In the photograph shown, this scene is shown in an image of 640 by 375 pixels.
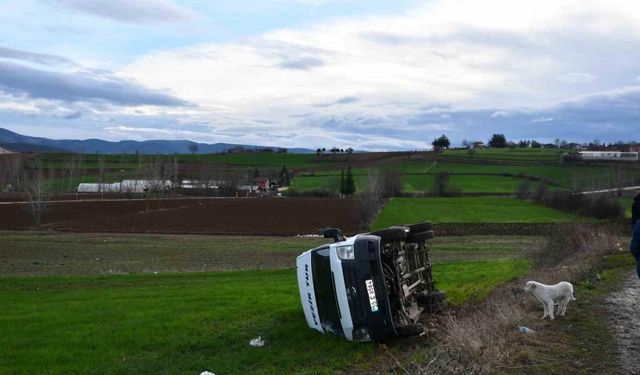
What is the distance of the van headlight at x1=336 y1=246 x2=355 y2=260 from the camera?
962 cm

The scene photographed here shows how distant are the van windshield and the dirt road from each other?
14.3 ft

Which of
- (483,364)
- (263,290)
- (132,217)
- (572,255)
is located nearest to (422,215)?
(132,217)

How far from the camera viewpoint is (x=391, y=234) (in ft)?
34.4

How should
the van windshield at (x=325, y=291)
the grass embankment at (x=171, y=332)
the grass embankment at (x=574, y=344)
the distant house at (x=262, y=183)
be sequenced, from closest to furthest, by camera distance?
1. the grass embankment at (x=574, y=344)
2. the grass embankment at (x=171, y=332)
3. the van windshield at (x=325, y=291)
4. the distant house at (x=262, y=183)

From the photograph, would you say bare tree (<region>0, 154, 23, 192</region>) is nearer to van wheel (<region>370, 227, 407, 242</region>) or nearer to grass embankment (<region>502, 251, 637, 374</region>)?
van wheel (<region>370, 227, 407, 242</region>)

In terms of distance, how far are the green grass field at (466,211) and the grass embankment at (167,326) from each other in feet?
139

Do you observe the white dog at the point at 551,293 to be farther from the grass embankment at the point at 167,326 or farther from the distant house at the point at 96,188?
the distant house at the point at 96,188

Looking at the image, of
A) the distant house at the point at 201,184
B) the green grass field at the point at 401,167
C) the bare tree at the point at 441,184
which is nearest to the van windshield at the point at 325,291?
the green grass field at the point at 401,167

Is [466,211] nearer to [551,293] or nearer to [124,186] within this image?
[551,293]

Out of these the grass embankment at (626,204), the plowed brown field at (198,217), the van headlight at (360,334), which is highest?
the van headlight at (360,334)

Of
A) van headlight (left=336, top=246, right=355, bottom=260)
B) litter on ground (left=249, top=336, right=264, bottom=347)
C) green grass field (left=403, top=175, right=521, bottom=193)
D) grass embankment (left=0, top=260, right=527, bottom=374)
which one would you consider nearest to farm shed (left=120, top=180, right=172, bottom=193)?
green grass field (left=403, top=175, right=521, bottom=193)

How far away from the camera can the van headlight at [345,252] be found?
9.62 meters

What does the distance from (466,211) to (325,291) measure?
63836 millimetres

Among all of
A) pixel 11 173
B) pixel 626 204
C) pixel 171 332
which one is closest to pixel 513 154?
pixel 626 204
